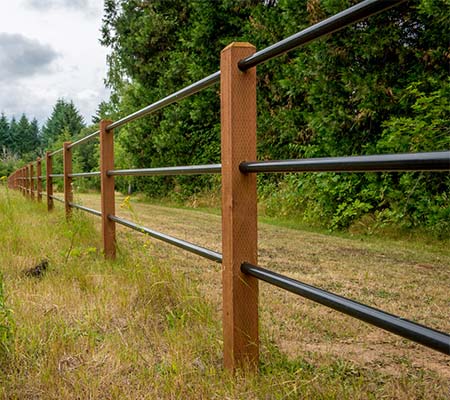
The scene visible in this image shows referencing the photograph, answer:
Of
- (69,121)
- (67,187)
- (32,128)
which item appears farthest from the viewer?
(32,128)

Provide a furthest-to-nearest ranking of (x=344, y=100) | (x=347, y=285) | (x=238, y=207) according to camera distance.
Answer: (x=344, y=100) < (x=347, y=285) < (x=238, y=207)

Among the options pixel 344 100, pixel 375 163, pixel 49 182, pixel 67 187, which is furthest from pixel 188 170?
pixel 49 182

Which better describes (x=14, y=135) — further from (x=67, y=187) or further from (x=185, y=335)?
(x=185, y=335)

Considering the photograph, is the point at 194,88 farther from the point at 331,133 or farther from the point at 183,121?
the point at 183,121

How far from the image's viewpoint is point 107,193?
11.5ft

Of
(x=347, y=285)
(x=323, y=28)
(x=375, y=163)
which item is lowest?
(x=347, y=285)

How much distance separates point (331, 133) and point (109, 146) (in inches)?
131

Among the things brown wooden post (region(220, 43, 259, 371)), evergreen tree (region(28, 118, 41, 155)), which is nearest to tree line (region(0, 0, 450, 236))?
brown wooden post (region(220, 43, 259, 371))

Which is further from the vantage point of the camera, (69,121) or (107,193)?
(69,121)

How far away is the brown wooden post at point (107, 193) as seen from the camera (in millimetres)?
3498

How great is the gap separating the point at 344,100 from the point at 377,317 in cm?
510

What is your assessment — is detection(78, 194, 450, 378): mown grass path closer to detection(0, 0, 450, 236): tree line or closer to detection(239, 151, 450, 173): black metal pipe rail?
detection(0, 0, 450, 236): tree line

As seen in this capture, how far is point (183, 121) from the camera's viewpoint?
10844 mm

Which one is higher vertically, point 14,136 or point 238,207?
point 14,136
